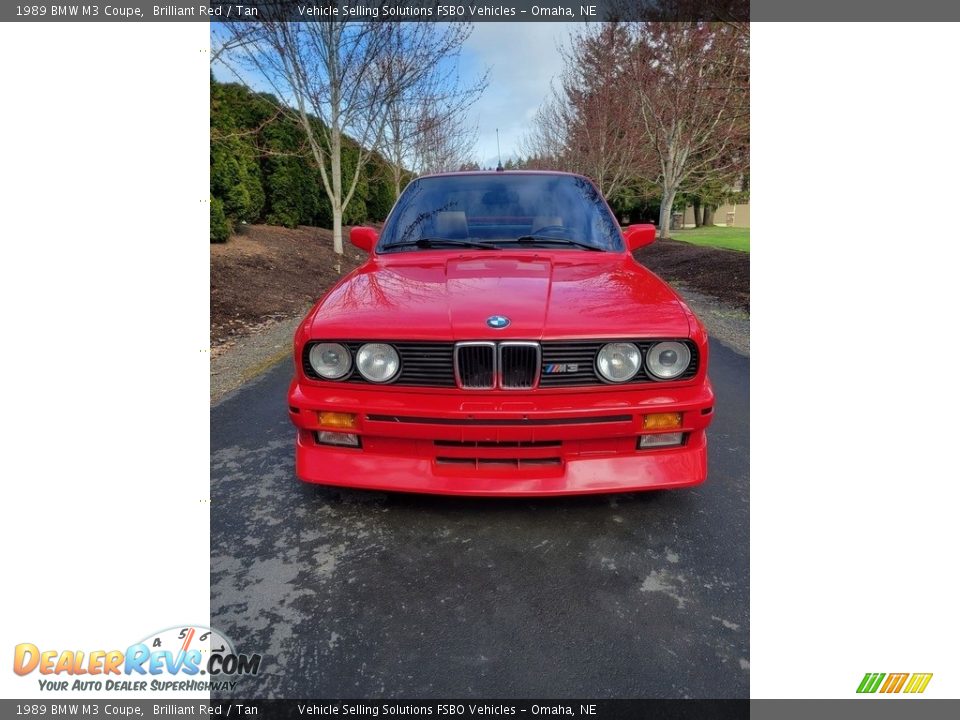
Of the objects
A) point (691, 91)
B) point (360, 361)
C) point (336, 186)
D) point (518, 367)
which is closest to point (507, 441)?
point (518, 367)

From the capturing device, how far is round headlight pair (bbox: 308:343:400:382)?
2.06 metres

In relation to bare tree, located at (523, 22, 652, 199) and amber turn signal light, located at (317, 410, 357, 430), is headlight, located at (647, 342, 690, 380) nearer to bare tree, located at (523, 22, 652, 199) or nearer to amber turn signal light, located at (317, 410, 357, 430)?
amber turn signal light, located at (317, 410, 357, 430)

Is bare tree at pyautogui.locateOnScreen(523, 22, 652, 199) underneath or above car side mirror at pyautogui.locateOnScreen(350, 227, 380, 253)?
above

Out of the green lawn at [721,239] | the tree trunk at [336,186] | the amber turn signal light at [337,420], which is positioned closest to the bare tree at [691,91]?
the green lawn at [721,239]

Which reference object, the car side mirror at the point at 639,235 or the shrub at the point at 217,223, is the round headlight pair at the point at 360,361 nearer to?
the car side mirror at the point at 639,235

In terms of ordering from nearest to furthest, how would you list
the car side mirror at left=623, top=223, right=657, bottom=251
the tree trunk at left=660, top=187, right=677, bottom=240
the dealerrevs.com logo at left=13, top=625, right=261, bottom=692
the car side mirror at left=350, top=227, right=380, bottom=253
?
the dealerrevs.com logo at left=13, top=625, right=261, bottom=692, the car side mirror at left=623, top=223, right=657, bottom=251, the car side mirror at left=350, top=227, right=380, bottom=253, the tree trunk at left=660, top=187, right=677, bottom=240

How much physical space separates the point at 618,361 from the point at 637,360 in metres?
0.07

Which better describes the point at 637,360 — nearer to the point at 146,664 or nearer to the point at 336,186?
the point at 146,664

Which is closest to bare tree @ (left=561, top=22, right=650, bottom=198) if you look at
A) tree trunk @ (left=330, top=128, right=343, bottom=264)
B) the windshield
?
tree trunk @ (left=330, top=128, right=343, bottom=264)

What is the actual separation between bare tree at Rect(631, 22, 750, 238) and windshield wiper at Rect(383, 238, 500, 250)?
732 centimetres

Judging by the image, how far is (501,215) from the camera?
330 centimetres

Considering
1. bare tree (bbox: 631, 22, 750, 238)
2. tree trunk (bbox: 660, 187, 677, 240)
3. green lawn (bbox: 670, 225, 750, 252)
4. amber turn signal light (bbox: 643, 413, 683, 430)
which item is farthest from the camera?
green lawn (bbox: 670, 225, 750, 252)

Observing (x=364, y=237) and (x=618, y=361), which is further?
(x=364, y=237)
